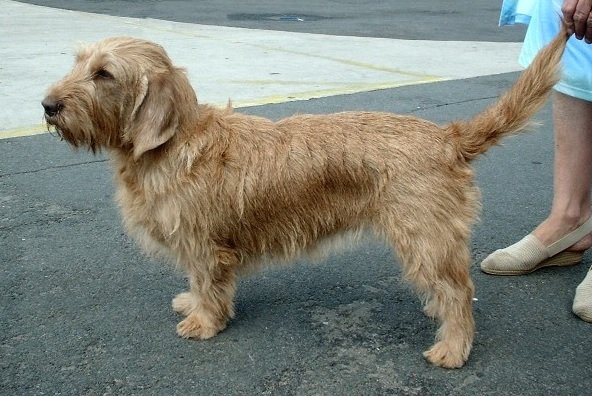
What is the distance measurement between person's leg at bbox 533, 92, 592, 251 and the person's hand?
85 cm

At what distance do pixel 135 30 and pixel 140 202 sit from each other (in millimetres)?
10868

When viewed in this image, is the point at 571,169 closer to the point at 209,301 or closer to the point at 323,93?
the point at 209,301

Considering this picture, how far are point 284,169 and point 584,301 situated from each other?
1.69m

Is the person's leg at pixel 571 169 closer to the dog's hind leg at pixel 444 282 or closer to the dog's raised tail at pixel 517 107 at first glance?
the dog's raised tail at pixel 517 107

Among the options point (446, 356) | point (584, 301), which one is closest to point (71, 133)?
point (446, 356)

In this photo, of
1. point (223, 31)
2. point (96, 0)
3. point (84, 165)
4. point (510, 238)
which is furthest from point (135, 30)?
point (510, 238)

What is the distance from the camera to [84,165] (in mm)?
5672

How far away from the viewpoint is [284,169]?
3.15 meters

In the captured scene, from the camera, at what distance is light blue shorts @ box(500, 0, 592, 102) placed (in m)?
3.67

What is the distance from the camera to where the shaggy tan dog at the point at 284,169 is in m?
3.07

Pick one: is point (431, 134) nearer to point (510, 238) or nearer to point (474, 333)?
point (474, 333)

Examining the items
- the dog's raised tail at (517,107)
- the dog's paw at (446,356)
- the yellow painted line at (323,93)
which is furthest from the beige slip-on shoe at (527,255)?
the yellow painted line at (323,93)

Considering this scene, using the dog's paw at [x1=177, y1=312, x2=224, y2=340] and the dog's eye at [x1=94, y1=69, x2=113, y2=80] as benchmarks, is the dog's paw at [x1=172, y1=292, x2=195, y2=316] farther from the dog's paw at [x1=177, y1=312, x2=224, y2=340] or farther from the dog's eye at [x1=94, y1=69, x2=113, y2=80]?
the dog's eye at [x1=94, y1=69, x2=113, y2=80]

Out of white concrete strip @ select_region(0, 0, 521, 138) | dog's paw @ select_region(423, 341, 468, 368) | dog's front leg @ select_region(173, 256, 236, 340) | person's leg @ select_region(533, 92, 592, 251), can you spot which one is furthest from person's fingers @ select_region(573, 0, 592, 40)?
white concrete strip @ select_region(0, 0, 521, 138)
